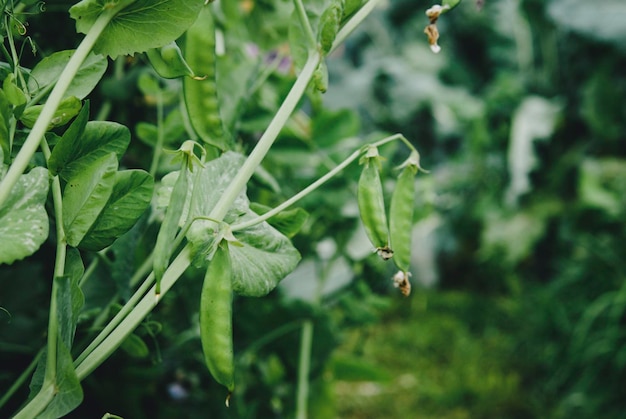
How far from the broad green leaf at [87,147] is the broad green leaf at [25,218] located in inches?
0.8

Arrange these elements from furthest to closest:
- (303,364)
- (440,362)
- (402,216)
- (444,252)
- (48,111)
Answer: (444,252) → (440,362) → (303,364) → (402,216) → (48,111)

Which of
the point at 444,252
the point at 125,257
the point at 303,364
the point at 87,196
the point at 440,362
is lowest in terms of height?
the point at 444,252

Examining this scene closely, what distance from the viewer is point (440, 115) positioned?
255 cm

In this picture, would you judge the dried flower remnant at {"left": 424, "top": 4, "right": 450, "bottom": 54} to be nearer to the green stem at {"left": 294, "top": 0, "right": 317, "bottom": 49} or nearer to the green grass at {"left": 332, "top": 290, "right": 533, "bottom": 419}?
the green stem at {"left": 294, "top": 0, "right": 317, "bottom": 49}

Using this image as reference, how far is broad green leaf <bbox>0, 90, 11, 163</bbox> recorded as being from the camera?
30 cm

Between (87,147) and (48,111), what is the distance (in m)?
0.05

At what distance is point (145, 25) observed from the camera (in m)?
0.33

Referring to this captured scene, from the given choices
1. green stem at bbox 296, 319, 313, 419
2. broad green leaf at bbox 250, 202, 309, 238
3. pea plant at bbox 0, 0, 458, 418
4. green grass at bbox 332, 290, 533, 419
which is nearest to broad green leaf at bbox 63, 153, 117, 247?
pea plant at bbox 0, 0, 458, 418

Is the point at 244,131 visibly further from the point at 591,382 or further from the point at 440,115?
the point at 440,115

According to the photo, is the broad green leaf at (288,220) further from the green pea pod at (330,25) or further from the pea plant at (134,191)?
the green pea pod at (330,25)

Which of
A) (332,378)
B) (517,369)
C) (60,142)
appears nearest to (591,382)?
(517,369)

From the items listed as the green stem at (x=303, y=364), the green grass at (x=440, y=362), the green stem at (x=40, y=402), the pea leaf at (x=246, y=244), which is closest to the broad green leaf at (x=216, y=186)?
the pea leaf at (x=246, y=244)

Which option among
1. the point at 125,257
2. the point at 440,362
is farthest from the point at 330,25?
the point at 440,362

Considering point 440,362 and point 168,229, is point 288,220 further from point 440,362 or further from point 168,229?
point 440,362
